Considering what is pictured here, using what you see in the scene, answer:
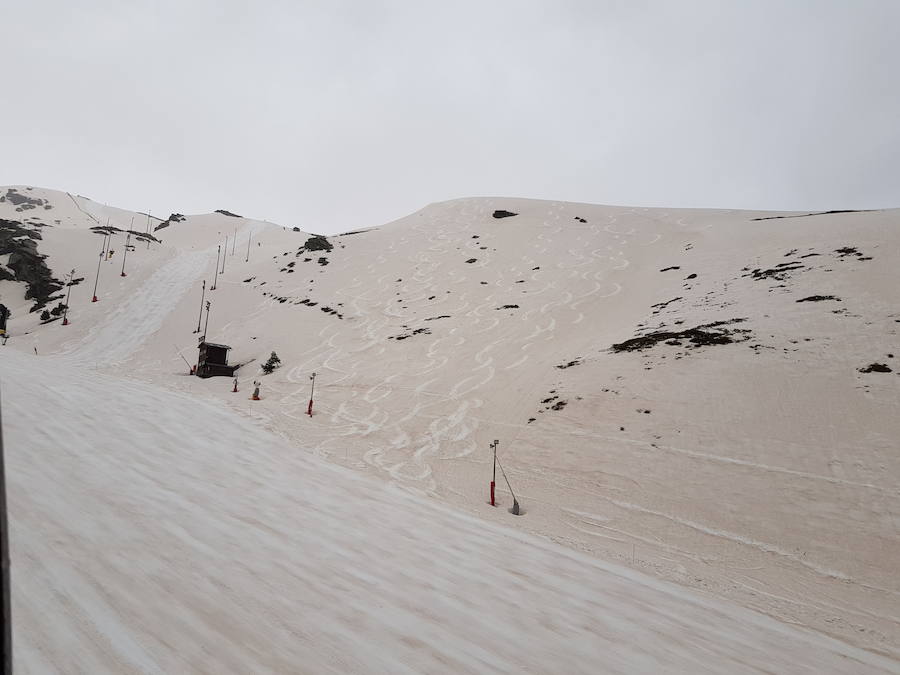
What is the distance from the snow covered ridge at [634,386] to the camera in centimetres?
816

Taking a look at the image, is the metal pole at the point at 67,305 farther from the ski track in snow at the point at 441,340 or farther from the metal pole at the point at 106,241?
the ski track in snow at the point at 441,340

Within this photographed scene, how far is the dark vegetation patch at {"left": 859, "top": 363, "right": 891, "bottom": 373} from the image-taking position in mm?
11242

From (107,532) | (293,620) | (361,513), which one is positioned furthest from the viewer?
(361,513)

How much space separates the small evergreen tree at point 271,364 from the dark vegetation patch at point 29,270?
1058 inches

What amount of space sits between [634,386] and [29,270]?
53526 mm

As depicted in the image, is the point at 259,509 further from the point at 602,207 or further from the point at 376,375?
the point at 602,207

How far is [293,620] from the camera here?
4.06 meters

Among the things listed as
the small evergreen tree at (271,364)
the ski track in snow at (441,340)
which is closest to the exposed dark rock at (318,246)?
the ski track in snow at (441,340)

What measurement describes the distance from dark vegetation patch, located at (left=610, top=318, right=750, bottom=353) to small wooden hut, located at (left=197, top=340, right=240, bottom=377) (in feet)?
59.4

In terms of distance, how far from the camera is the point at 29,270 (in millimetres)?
42250

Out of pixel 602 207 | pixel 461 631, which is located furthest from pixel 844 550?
pixel 602 207

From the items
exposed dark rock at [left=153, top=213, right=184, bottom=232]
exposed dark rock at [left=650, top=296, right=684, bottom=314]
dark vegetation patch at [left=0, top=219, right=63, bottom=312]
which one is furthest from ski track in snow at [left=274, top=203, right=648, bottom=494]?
exposed dark rock at [left=153, top=213, right=184, bottom=232]

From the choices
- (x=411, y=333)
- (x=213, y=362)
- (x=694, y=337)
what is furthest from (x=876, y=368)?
(x=213, y=362)

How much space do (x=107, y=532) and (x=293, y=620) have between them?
7.62 feet
